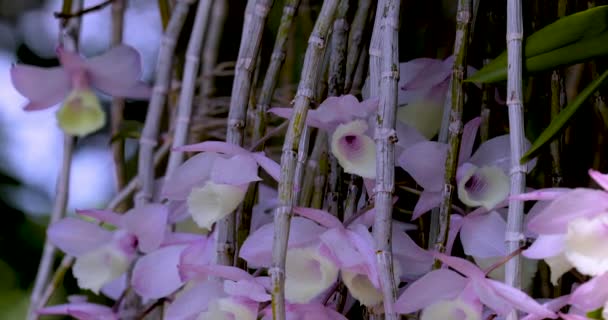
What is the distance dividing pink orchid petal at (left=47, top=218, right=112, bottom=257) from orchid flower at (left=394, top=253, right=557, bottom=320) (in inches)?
9.6

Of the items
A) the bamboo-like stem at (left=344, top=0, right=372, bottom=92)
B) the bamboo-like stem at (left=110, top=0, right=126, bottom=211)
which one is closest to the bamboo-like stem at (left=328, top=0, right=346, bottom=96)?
the bamboo-like stem at (left=344, top=0, right=372, bottom=92)

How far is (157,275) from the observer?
1.77ft

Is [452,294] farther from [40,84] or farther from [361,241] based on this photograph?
[40,84]

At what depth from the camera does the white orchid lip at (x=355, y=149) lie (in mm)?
444

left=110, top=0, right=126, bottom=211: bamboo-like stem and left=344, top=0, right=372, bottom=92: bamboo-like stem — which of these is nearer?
left=344, top=0, right=372, bottom=92: bamboo-like stem

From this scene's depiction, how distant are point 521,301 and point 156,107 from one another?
0.32 meters

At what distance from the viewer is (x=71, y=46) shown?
631mm

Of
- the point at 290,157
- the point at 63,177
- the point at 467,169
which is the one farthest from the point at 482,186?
the point at 63,177

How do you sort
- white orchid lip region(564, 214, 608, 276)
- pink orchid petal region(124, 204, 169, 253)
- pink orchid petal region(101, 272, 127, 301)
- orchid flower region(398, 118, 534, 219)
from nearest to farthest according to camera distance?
1. white orchid lip region(564, 214, 608, 276)
2. orchid flower region(398, 118, 534, 219)
3. pink orchid petal region(124, 204, 169, 253)
4. pink orchid petal region(101, 272, 127, 301)

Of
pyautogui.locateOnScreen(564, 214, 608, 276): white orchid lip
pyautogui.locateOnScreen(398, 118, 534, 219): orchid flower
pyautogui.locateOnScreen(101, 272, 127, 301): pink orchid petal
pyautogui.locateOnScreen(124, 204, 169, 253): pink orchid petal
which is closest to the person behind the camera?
pyautogui.locateOnScreen(564, 214, 608, 276): white orchid lip

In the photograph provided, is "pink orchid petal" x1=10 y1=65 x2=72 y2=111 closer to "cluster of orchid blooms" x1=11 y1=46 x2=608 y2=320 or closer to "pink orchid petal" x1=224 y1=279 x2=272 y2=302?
"cluster of orchid blooms" x1=11 y1=46 x2=608 y2=320

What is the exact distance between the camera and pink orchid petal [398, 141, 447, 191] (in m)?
0.46

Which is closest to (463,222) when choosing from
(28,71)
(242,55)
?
(242,55)

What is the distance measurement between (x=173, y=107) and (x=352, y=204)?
35 cm
